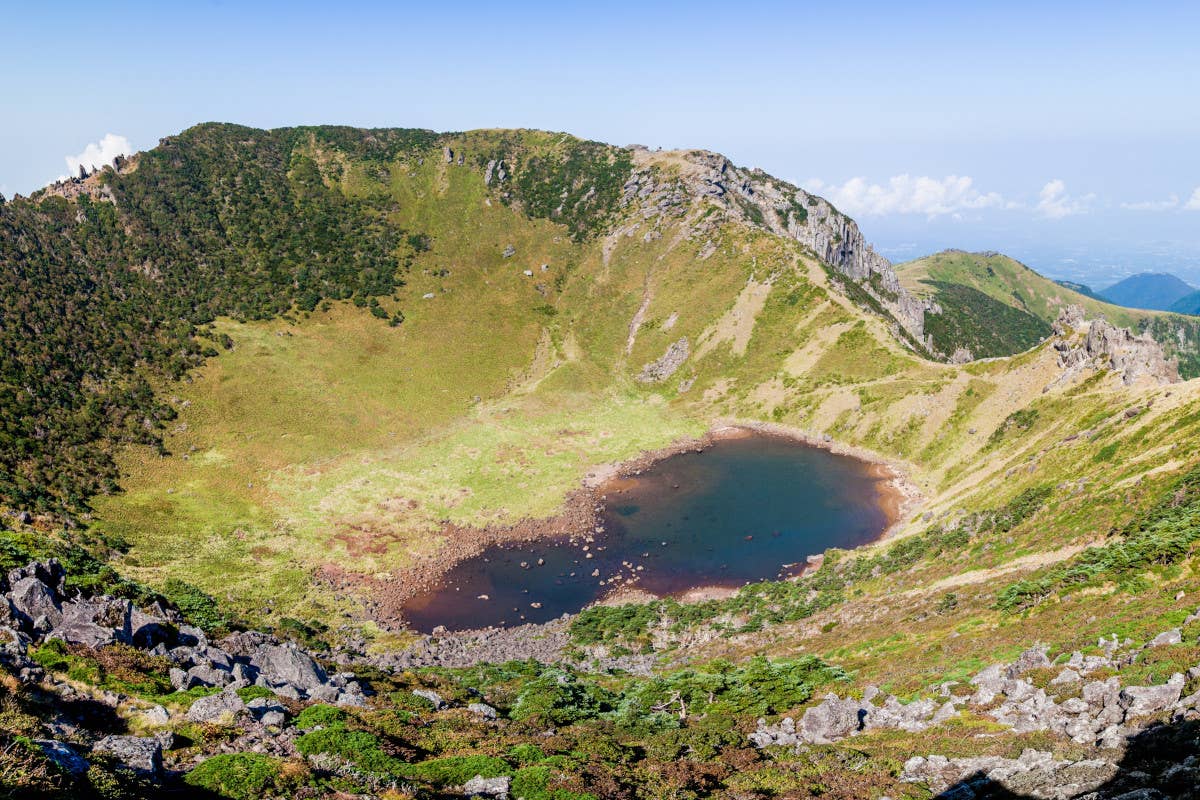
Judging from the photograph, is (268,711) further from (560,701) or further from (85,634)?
(560,701)

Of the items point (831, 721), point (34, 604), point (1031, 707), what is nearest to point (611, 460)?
point (831, 721)

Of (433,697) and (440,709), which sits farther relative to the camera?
(433,697)

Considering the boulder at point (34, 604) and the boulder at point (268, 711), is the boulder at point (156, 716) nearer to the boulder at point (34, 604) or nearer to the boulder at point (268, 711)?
the boulder at point (268, 711)

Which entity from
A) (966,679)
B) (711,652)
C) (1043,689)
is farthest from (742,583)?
(1043,689)

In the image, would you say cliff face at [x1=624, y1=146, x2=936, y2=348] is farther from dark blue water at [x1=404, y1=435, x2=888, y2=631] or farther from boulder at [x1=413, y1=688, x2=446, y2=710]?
boulder at [x1=413, y1=688, x2=446, y2=710]

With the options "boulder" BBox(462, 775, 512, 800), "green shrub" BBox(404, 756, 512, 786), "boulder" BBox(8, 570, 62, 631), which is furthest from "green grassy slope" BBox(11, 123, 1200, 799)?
"boulder" BBox(8, 570, 62, 631)

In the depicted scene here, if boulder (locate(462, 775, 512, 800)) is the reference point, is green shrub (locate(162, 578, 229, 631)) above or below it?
below
